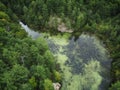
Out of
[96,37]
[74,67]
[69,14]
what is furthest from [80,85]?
[69,14]

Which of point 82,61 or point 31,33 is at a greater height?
point 31,33

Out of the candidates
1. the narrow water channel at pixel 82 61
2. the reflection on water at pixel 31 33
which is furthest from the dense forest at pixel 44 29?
the narrow water channel at pixel 82 61

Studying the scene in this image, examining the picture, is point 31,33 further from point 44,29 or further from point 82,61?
point 82,61

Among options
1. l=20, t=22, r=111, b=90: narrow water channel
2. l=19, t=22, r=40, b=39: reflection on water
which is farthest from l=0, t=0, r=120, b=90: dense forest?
l=20, t=22, r=111, b=90: narrow water channel

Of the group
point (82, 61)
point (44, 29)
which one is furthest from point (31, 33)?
point (82, 61)

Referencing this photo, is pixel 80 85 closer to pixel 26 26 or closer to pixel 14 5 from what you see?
pixel 26 26

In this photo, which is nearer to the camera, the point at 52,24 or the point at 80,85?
the point at 80,85
